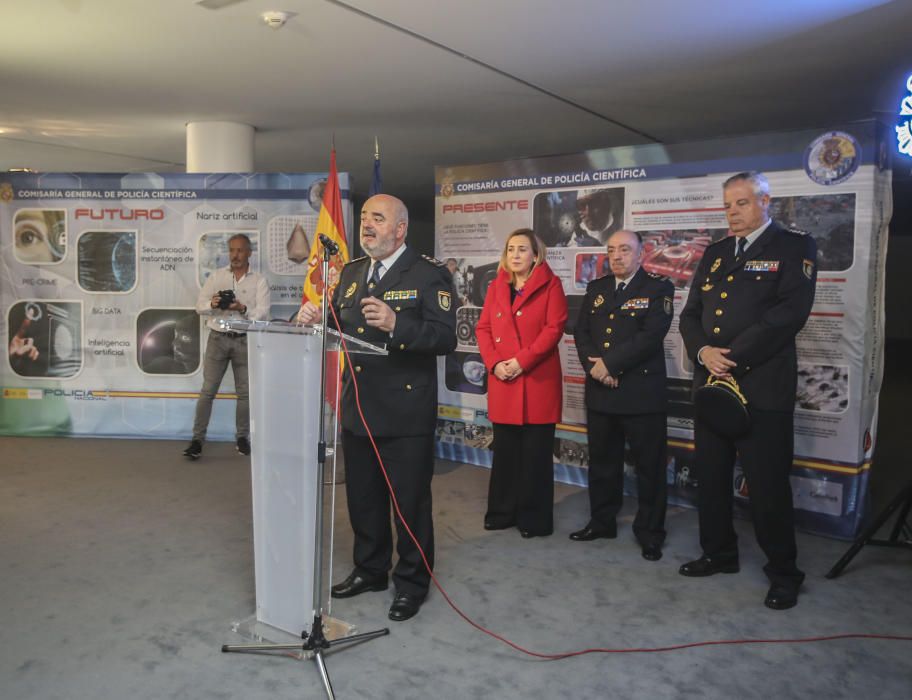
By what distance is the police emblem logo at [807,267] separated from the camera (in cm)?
307

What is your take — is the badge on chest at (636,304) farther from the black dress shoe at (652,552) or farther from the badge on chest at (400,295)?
the badge on chest at (400,295)

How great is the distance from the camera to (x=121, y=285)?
615cm

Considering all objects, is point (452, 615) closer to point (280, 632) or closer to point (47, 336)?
point (280, 632)

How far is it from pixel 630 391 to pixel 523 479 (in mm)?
731

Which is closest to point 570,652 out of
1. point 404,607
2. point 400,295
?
point 404,607

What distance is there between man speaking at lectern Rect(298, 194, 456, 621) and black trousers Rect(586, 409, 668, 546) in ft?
3.94

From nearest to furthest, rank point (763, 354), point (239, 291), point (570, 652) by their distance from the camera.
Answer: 1. point (570, 652)
2. point (763, 354)
3. point (239, 291)

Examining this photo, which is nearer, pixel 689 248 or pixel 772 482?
pixel 772 482

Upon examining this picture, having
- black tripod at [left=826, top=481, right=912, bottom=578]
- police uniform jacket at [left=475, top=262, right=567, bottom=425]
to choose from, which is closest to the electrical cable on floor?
black tripod at [left=826, top=481, right=912, bottom=578]

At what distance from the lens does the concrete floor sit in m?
2.47

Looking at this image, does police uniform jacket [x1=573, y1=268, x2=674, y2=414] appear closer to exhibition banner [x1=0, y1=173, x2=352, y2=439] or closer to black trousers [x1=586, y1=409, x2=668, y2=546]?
black trousers [x1=586, y1=409, x2=668, y2=546]

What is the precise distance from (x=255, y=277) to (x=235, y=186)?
2.64ft

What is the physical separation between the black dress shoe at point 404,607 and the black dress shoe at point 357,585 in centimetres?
20

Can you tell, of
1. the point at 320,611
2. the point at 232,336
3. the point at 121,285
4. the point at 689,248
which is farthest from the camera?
the point at 121,285
